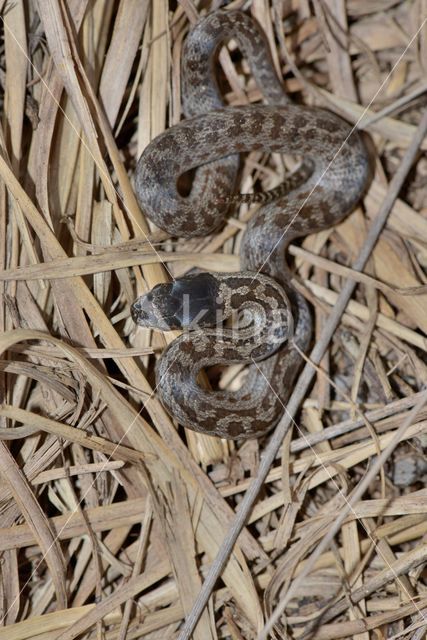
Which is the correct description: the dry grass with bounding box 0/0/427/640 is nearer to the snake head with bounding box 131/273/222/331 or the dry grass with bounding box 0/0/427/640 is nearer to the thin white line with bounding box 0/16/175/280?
the thin white line with bounding box 0/16/175/280

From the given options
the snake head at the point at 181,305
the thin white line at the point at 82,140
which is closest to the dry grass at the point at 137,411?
the thin white line at the point at 82,140

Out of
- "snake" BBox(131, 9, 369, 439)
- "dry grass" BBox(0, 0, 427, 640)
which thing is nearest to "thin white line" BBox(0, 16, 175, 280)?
"dry grass" BBox(0, 0, 427, 640)

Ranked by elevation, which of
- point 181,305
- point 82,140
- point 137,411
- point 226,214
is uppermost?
point 82,140

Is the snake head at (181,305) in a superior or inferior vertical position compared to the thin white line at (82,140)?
inferior

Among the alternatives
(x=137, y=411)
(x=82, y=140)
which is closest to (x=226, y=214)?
(x=82, y=140)

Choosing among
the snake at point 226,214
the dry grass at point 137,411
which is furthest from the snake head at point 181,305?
the dry grass at point 137,411

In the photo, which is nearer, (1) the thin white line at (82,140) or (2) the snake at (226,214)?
(1) the thin white line at (82,140)

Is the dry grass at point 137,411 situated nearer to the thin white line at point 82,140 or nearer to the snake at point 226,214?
the thin white line at point 82,140

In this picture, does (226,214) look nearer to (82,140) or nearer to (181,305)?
(181,305)

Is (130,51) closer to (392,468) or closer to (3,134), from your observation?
(3,134)
